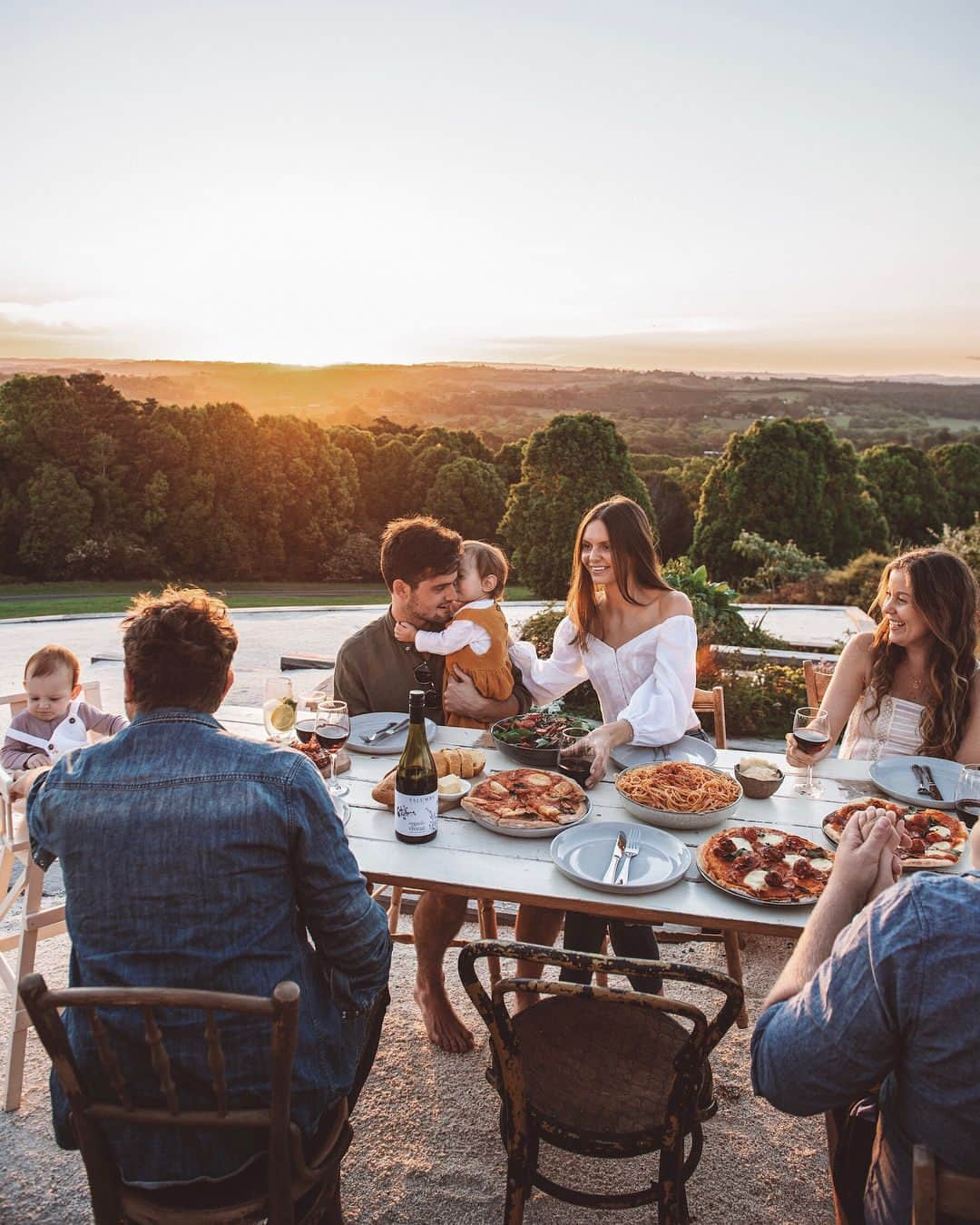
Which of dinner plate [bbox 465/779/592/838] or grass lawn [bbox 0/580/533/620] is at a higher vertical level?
dinner plate [bbox 465/779/592/838]

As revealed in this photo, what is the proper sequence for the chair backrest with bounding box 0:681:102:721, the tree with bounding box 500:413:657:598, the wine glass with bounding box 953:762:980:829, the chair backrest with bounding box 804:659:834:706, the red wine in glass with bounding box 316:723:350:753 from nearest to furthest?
the wine glass with bounding box 953:762:980:829
the red wine in glass with bounding box 316:723:350:753
the chair backrest with bounding box 0:681:102:721
the chair backrest with bounding box 804:659:834:706
the tree with bounding box 500:413:657:598

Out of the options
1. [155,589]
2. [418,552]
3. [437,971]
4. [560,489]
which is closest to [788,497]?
[560,489]

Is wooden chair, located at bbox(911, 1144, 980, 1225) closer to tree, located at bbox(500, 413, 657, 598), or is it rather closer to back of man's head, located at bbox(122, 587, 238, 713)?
back of man's head, located at bbox(122, 587, 238, 713)

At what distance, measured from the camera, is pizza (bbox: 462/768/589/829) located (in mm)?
2301

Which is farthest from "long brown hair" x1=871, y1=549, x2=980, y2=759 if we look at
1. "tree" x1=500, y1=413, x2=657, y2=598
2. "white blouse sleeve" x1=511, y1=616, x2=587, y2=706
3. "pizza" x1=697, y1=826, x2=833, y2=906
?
"tree" x1=500, y1=413, x2=657, y2=598

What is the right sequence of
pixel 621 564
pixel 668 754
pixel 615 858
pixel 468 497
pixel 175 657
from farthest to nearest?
pixel 468 497 < pixel 621 564 < pixel 668 754 < pixel 615 858 < pixel 175 657

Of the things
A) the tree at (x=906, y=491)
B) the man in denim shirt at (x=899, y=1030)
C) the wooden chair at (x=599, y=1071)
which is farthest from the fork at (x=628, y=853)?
the tree at (x=906, y=491)

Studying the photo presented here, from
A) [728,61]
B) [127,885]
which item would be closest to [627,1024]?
[127,885]

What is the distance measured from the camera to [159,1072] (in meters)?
1.43

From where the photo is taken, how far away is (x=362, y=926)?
5.53 ft

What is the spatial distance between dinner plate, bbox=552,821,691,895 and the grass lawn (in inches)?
546

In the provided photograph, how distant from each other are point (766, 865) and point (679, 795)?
37 cm

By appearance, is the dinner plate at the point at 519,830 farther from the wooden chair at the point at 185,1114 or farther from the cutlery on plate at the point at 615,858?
the wooden chair at the point at 185,1114

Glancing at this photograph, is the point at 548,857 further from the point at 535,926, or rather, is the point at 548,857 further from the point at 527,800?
the point at 535,926
